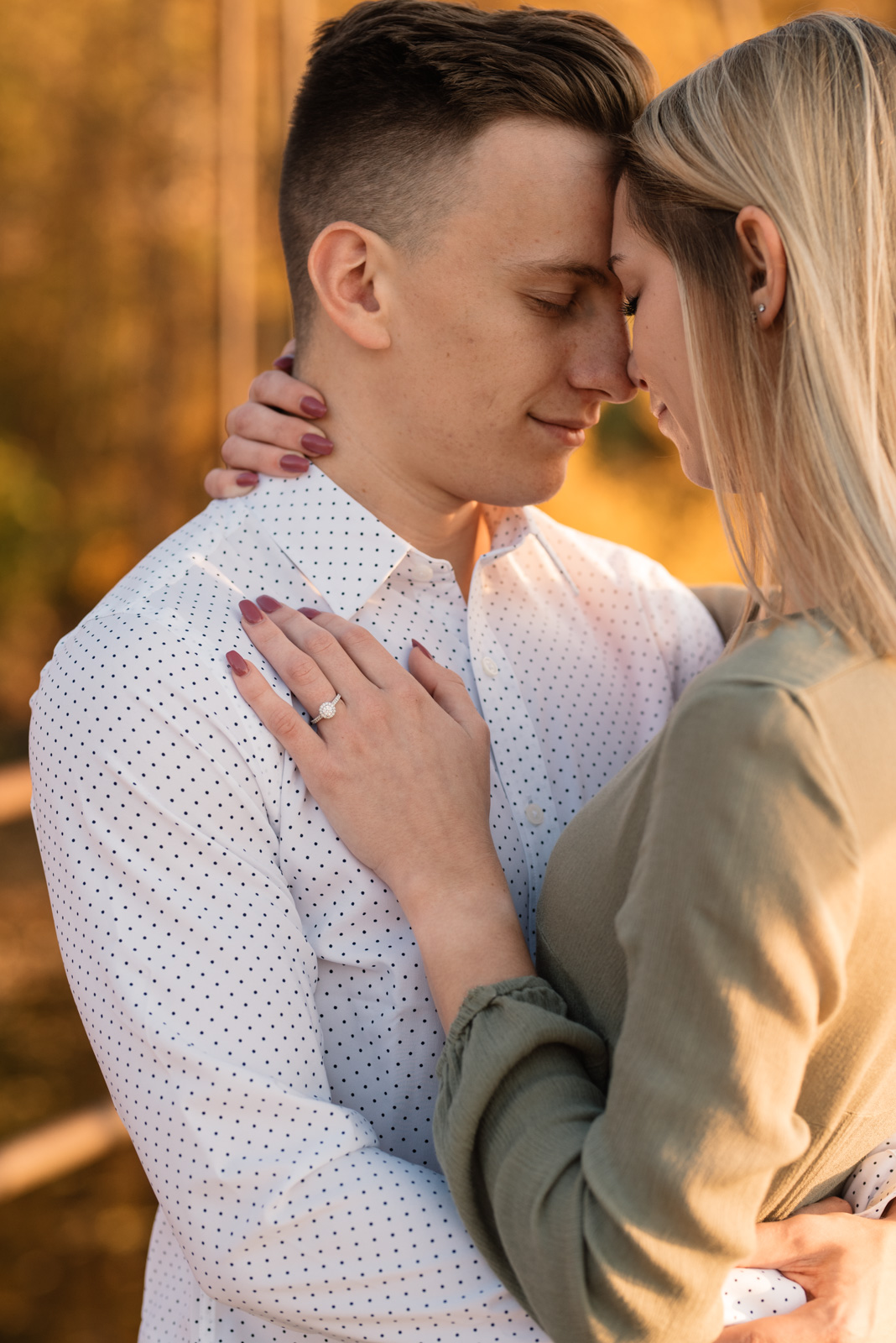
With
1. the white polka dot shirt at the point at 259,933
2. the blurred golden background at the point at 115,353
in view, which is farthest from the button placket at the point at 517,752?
the blurred golden background at the point at 115,353

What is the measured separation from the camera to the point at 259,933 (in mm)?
1083

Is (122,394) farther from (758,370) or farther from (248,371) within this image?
(758,370)

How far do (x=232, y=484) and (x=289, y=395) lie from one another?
0.16 meters

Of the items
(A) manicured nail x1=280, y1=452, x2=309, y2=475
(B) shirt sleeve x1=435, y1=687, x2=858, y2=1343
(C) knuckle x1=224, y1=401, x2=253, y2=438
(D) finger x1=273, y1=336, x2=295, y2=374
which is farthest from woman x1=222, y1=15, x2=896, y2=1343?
(D) finger x1=273, y1=336, x2=295, y2=374

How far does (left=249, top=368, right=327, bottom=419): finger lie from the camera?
4.89 ft

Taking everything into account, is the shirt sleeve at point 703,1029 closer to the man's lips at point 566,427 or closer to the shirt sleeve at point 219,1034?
the shirt sleeve at point 219,1034

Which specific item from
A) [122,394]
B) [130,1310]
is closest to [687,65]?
[122,394]

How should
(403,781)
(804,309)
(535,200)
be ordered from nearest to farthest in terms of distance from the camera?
(804,309) < (403,781) < (535,200)

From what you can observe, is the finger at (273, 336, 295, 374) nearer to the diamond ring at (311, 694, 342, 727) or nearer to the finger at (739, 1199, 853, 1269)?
the diamond ring at (311, 694, 342, 727)

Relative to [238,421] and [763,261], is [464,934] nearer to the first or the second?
[763,261]

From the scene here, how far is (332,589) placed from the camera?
1354mm

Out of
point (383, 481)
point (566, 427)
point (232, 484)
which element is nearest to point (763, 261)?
point (566, 427)

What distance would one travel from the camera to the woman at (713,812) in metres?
0.80

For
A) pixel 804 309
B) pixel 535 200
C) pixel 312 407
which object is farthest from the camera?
pixel 312 407
